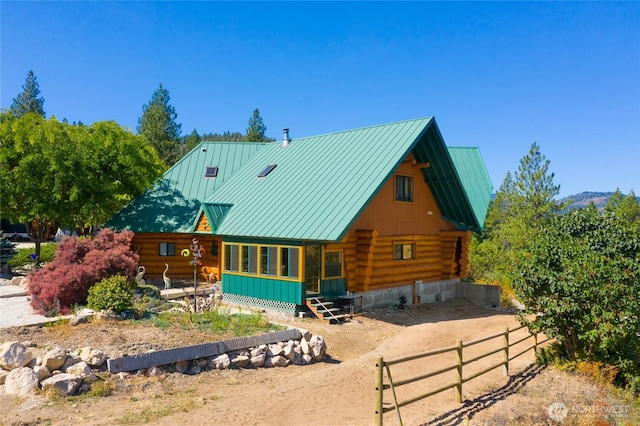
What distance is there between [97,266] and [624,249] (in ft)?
52.4

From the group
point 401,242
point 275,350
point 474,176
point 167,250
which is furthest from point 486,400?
point 474,176

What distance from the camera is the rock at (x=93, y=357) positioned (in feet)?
35.9

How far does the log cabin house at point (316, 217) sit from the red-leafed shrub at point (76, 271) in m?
4.46

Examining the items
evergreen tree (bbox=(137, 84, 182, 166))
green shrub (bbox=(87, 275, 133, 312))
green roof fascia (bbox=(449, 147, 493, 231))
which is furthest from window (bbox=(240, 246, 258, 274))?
evergreen tree (bbox=(137, 84, 182, 166))

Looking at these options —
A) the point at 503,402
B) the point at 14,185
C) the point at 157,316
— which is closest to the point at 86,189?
the point at 14,185

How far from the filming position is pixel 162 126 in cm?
5794

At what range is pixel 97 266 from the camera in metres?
17.0

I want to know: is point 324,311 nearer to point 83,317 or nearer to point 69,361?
point 83,317

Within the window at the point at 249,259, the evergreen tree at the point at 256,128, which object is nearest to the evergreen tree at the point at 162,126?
the evergreen tree at the point at 256,128

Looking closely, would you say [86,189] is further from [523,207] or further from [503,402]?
[523,207]

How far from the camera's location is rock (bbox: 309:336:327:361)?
45.4ft

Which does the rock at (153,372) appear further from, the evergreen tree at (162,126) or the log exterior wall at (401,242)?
the evergreen tree at (162,126)

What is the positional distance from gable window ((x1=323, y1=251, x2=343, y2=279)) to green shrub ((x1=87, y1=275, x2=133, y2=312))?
24.0ft

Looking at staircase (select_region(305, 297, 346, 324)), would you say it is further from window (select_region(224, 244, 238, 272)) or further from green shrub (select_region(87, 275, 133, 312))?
green shrub (select_region(87, 275, 133, 312))
